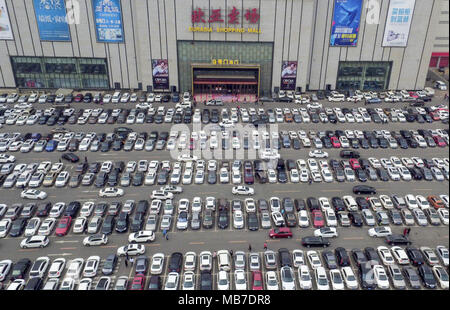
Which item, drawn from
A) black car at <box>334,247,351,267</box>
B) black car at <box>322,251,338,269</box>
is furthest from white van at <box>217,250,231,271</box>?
black car at <box>334,247,351,267</box>

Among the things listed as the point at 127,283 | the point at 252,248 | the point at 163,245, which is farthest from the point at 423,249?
the point at 127,283

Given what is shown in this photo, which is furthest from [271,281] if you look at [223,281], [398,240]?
[398,240]

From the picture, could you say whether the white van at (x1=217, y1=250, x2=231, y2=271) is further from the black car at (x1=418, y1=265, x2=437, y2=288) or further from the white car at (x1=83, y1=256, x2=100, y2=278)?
the black car at (x1=418, y1=265, x2=437, y2=288)

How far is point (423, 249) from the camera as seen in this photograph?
48156 mm

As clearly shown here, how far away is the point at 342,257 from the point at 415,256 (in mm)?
9212

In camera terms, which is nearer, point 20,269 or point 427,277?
point 427,277

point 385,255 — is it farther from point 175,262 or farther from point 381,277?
point 175,262

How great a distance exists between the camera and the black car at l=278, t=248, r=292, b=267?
46125 mm

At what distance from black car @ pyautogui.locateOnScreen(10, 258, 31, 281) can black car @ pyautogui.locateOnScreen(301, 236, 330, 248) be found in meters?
34.7

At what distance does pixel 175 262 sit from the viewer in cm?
4572
